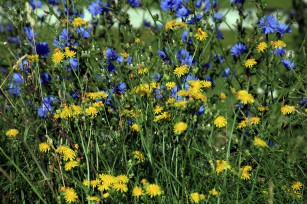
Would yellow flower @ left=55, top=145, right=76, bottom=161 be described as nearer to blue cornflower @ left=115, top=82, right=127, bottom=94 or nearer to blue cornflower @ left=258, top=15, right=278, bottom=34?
blue cornflower @ left=115, top=82, right=127, bottom=94

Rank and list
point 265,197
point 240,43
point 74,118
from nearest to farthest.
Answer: point 265,197, point 74,118, point 240,43

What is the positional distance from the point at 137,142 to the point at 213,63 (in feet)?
3.06

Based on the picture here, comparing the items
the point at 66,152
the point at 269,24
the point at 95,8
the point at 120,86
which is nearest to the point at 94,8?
the point at 95,8

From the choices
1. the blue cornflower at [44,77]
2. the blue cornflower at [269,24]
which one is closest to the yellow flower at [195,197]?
the blue cornflower at [269,24]

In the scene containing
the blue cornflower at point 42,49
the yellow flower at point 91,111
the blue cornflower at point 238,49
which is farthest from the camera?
the blue cornflower at point 42,49

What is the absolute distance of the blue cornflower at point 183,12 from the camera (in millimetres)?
3301

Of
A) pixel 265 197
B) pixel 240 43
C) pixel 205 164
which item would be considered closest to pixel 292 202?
pixel 265 197

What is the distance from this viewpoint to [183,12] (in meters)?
3.31

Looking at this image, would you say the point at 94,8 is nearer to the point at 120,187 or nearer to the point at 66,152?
the point at 66,152

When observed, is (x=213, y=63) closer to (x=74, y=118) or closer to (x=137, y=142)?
(x=137, y=142)

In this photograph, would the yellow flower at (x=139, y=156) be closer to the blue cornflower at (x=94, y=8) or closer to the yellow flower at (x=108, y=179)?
the yellow flower at (x=108, y=179)

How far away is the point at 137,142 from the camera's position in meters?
2.70

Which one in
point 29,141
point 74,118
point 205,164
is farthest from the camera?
point 29,141

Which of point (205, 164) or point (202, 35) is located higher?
point (202, 35)
